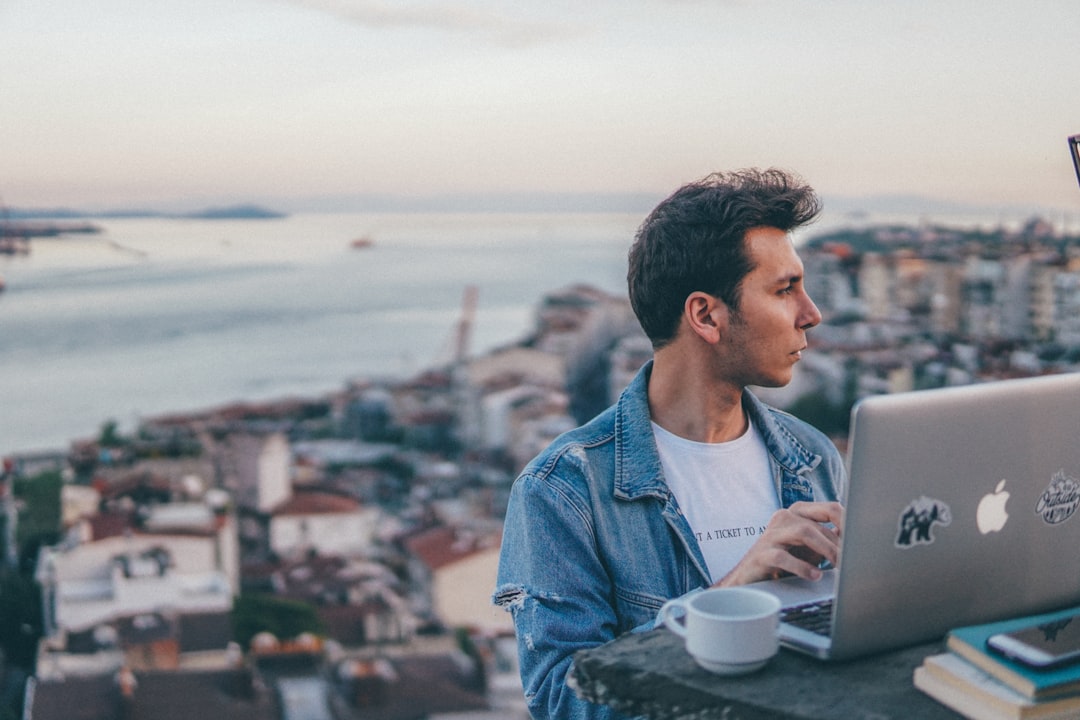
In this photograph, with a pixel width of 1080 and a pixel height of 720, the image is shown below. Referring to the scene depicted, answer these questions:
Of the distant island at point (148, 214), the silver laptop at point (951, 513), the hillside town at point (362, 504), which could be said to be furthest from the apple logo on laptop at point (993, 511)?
the distant island at point (148, 214)

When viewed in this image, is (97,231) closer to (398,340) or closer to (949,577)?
(398,340)

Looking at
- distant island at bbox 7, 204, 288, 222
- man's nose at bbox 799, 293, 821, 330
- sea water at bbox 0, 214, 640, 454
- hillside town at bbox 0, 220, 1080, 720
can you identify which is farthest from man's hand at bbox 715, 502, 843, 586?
distant island at bbox 7, 204, 288, 222

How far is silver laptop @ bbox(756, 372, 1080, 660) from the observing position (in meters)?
0.79

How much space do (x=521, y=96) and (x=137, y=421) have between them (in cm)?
1350

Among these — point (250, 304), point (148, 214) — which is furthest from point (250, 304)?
point (148, 214)

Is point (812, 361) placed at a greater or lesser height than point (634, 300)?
lesser

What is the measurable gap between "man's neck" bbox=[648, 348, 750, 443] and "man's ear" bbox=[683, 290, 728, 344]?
5cm

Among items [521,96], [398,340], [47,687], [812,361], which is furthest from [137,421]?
[812,361]

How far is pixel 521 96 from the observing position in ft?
98.9

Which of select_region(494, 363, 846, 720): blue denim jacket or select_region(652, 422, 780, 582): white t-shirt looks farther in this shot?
select_region(652, 422, 780, 582): white t-shirt

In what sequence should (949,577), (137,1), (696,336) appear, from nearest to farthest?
(949,577)
(696,336)
(137,1)

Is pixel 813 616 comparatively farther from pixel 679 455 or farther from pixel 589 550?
pixel 679 455

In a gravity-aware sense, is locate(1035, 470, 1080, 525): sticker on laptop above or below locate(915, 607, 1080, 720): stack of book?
above

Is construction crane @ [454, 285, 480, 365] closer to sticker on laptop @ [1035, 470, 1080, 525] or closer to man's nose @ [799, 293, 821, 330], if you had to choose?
man's nose @ [799, 293, 821, 330]
